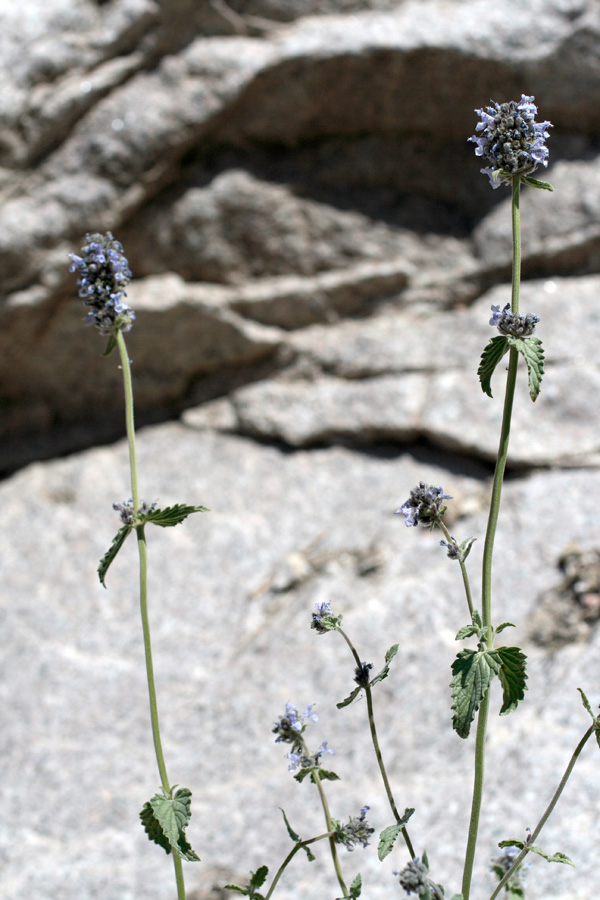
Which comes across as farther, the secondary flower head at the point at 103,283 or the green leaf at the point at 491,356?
the secondary flower head at the point at 103,283

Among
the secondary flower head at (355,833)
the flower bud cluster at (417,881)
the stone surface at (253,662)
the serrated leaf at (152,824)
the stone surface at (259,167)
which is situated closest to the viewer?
the flower bud cluster at (417,881)

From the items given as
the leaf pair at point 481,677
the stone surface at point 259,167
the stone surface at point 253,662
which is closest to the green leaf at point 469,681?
the leaf pair at point 481,677

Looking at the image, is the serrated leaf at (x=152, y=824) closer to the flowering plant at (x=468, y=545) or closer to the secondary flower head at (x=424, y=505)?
the flowering plant at (x=468, y=545)

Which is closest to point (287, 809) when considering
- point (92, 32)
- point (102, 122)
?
point (102, 122)

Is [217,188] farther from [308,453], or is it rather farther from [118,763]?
[118,763]

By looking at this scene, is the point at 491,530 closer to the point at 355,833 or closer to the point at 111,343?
the point at 355,833
